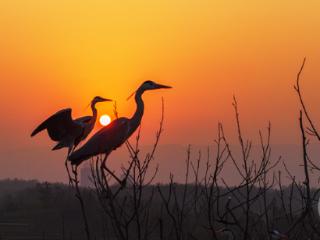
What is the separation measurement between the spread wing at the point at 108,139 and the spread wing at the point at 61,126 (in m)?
0.27

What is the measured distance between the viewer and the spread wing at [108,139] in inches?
383

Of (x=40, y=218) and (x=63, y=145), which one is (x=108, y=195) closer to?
(x=63, y=145)

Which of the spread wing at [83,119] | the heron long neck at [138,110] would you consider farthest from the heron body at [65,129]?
the heron long neck at [138,110]

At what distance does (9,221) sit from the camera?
1485 inches

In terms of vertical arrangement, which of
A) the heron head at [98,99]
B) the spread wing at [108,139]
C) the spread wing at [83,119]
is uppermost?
the heron head at [98,99]

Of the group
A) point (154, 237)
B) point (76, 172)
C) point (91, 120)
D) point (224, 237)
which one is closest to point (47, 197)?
point (154, 237)

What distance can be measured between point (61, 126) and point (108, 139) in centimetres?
64

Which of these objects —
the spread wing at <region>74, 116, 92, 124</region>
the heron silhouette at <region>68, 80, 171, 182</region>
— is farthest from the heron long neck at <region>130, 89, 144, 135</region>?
the spread wing at <region>74, 116, 92, 124</region>

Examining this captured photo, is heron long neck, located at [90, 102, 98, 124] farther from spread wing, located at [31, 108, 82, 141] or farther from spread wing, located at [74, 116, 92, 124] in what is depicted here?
spread wing, located at [31, 108, 82, 141]

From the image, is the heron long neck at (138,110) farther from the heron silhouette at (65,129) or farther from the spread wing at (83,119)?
the spread wing at (83,119)

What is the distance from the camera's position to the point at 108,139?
9.90 meters

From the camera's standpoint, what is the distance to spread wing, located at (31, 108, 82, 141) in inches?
385

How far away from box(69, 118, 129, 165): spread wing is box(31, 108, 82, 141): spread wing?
27 centimetres

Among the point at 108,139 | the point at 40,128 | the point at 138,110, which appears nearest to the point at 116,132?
the point at 108,139
